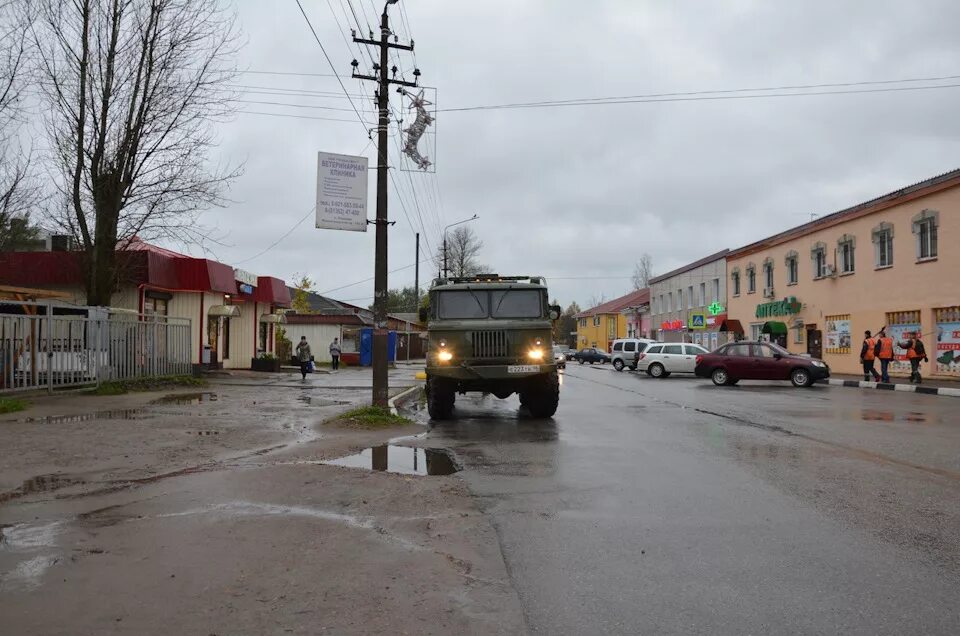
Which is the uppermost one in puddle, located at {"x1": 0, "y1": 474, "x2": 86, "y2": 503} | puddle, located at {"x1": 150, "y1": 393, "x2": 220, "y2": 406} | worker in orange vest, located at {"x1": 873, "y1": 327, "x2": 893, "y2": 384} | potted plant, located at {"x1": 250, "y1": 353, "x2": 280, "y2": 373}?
worker in orange vest, located at {"x1": 873, "y1": 327, "x2": 893, "y2": 384}

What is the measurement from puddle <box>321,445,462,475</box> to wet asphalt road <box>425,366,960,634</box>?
32 cm

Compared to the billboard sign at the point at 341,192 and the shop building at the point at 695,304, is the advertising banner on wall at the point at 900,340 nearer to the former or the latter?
the shop building at the point at 695,304

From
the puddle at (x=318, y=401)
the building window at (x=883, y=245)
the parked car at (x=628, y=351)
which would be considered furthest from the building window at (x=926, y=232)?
the puddle at (x=318, y=401)

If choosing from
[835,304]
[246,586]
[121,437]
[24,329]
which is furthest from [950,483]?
[835,304]

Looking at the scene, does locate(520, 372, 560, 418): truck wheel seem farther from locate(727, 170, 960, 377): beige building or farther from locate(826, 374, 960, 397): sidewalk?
locate(727, 170, 960, 377): beige building

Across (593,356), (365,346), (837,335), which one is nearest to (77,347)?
(365,346)

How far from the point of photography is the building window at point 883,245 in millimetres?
27969

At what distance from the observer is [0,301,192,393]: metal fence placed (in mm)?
13805

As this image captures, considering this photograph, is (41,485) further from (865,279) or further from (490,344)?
(865,279)

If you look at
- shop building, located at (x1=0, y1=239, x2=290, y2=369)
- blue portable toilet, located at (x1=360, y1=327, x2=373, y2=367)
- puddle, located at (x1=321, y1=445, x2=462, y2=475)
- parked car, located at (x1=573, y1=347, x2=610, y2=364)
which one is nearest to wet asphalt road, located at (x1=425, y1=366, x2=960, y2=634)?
puddle, located at (x1=321, y1=445, x2=462, y2=475)

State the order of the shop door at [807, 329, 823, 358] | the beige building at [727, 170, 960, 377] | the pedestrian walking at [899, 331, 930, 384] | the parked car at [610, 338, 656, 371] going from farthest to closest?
the parked car at [610, 338, 656, 371]
the shop door at [807, 329, 823, 358]
the beige building at [727, 170, 960, 377]
the pedestrian walking at [899, 331, 930, 384]

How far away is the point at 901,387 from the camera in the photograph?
22.0 metres

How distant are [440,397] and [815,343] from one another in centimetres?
2658

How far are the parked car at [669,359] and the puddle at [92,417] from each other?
23.9 m
